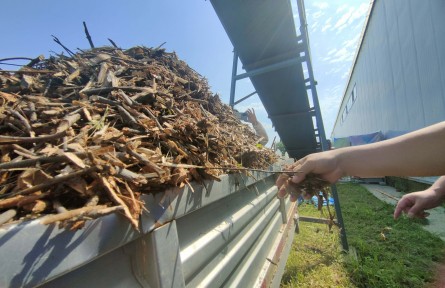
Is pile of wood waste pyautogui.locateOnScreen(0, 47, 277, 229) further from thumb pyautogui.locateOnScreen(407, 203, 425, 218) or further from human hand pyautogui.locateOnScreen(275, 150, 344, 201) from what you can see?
thumb pyautogui.locateOnScreen(407, 203, 425, 218)

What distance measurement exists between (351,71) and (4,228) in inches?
1115

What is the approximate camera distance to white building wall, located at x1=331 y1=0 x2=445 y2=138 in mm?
7536

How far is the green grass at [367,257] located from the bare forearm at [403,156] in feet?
8.28

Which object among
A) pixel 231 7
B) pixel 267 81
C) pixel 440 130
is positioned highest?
pixel 231 7

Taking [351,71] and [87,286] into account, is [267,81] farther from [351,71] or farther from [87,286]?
[351,71]

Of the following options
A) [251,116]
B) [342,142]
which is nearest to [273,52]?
→ [251,116]

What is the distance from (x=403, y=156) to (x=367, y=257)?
3.82 m

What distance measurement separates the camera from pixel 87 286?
27.7 inches

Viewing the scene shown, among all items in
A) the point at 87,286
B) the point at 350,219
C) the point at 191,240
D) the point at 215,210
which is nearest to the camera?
the point at 87,286

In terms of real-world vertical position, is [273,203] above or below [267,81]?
below

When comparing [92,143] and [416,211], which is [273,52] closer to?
[416,211]

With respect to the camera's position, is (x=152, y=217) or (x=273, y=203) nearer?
(x=152, y=217)

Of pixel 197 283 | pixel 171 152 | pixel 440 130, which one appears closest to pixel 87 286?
pixel 171 152

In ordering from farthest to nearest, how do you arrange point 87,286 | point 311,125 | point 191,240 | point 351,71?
point 351,71
point 311,125
point 191,240
point 87,286
